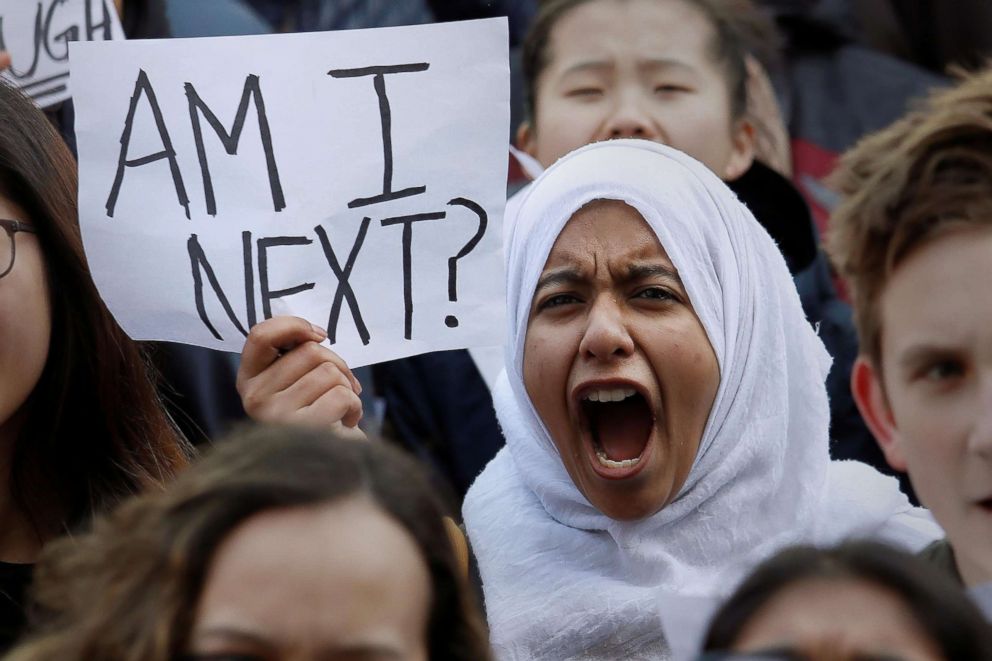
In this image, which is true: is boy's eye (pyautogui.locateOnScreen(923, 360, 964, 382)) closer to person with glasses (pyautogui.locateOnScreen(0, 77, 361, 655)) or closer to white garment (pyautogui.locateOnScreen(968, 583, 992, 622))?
white garment (pyautogui.locateOnScreen(968, 583, 992, 622))

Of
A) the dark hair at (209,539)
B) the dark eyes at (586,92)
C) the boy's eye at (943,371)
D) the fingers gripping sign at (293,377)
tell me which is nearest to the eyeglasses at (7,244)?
the fingers gripping sign at (293,377)

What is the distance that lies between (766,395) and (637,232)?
38 cm

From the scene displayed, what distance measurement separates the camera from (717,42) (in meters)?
3.98

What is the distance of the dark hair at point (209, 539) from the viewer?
173 centimetres

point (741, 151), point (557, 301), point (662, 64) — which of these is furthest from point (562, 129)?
point (557, 301)

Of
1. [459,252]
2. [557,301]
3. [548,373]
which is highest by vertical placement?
[459,252]

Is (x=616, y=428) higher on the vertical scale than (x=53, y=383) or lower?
lower

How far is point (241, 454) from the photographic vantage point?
1839mm

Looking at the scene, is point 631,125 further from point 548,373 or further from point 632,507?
point 632,507

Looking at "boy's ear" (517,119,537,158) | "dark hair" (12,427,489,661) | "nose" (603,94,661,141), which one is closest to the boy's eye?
"dark hair" (12,427,489,661)

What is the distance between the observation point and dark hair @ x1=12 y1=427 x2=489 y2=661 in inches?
68.2

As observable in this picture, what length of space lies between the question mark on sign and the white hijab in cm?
35

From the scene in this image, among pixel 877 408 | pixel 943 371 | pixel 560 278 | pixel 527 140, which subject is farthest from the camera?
pixel 527 140

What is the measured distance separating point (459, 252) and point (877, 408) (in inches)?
30.5
